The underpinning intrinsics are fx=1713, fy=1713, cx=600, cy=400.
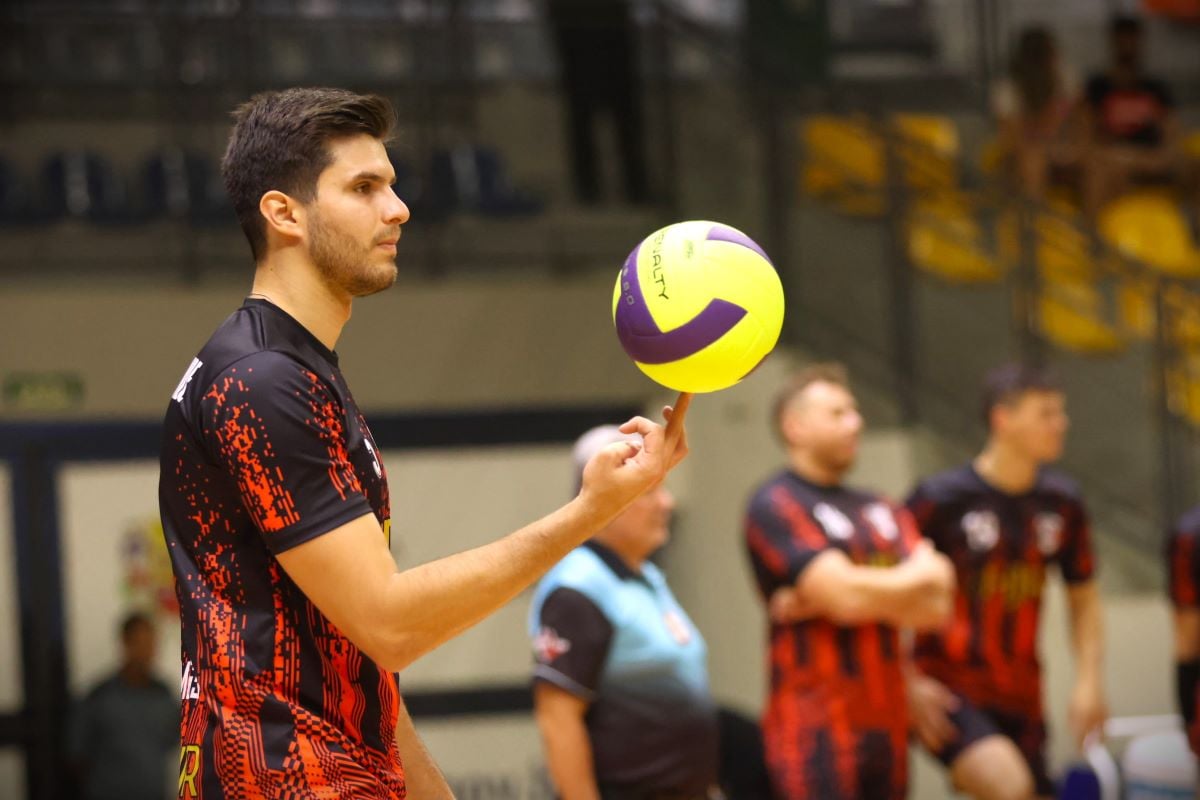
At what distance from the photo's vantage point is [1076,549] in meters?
6.78

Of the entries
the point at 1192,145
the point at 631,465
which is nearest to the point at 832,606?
the point at 631,465

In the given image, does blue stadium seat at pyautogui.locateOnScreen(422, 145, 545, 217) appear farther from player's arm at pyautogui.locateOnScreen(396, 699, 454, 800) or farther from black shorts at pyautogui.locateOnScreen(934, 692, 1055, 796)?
player's arm at pyautogui.locateOnScreen(396, 699, 454, 800)

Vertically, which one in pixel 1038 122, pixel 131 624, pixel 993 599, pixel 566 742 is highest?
pixel 1038 122

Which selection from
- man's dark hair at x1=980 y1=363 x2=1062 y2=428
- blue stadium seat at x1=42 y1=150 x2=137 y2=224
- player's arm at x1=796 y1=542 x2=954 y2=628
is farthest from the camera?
blue stadium seat at x1=42 y1=150 x2=137 y2=224

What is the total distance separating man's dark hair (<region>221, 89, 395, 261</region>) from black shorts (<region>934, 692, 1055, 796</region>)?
4.33 meters

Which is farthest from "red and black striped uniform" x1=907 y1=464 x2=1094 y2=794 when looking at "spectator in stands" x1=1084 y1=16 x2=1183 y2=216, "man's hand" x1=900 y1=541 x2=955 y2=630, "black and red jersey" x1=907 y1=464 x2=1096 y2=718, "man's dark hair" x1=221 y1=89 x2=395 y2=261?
"spectator in stands" x1=1084 y1=16 x2=1183 y2=216

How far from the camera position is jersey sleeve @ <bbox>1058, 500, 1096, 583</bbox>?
6.76m

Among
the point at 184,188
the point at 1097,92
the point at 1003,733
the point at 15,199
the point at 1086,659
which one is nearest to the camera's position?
the point at 1003,733

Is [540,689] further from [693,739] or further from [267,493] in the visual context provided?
[267,493]

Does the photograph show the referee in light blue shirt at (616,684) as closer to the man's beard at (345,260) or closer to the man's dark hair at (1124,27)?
the man's beard at (345,260)

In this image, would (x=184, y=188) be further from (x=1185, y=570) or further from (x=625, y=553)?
(x=1185, y=570)

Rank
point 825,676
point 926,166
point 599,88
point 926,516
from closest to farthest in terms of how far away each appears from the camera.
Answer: point 825,676 < point 926,516 < point 926,166 < point 599,88

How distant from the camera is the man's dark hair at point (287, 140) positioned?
8.61ft

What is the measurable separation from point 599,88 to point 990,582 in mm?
5092
